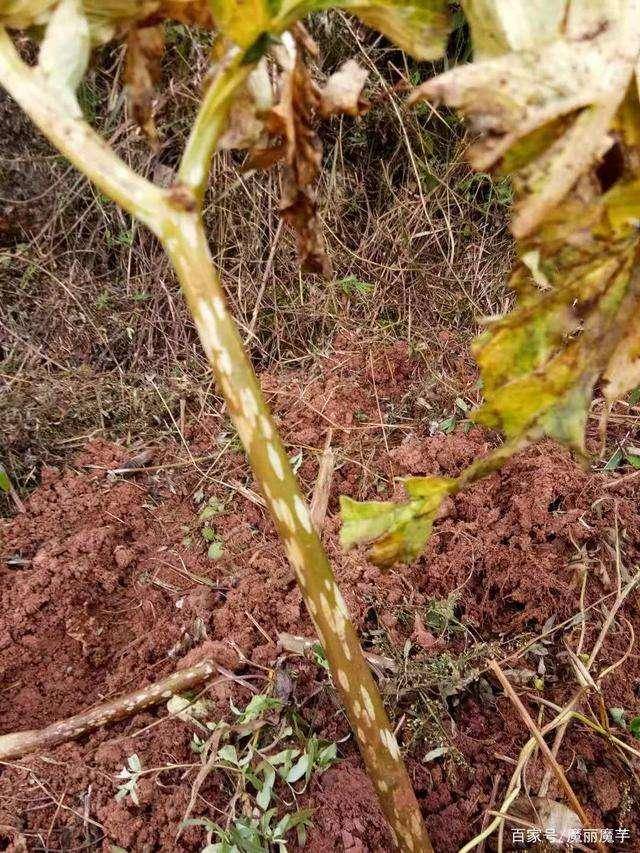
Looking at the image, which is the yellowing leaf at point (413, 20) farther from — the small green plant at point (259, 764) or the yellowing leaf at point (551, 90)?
the small green plant at point (259, 764)

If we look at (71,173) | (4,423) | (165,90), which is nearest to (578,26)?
(4,423)

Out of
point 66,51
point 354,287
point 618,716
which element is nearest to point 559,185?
point 66,51

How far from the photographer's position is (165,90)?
7.31 feet

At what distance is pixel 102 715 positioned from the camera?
44.8 inches

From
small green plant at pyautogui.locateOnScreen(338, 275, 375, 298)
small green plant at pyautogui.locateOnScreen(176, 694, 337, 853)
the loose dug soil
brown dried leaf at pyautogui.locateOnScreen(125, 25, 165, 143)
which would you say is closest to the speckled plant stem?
brown dried leaf at pyautogui.locateOnScreen(125, 25, 165, 143)

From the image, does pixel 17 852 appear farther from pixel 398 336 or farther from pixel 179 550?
pixel 398 336

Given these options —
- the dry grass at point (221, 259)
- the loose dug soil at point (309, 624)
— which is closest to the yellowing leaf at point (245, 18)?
the loose dug soil at point (309, 624)

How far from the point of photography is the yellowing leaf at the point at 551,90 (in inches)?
20.8

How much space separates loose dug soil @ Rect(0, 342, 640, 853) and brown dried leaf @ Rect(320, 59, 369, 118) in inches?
18.7

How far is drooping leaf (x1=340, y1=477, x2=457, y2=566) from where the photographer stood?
643 mm

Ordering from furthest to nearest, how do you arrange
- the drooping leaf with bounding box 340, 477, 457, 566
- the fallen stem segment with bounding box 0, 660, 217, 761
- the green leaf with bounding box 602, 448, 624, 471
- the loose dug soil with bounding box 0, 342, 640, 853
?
the green leaf with bounding box 602, 448, 624, 471 < the fallen stem segment with bounding box 0, 660, 217, 761 < the loose dug soil with bounding box 0, 342, 640, 853 < the drooping leaf with bounding box 340, 477, 457, 566

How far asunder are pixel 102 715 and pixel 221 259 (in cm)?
155

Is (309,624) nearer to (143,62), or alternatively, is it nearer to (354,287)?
(143,62)

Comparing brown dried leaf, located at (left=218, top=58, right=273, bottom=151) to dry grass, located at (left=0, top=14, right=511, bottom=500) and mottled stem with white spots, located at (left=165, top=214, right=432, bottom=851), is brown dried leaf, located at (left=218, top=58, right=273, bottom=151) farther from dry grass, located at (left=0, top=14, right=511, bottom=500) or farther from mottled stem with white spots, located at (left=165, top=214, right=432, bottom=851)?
dry grass, located at (left=0, top=14, right=511, bottom=500)
